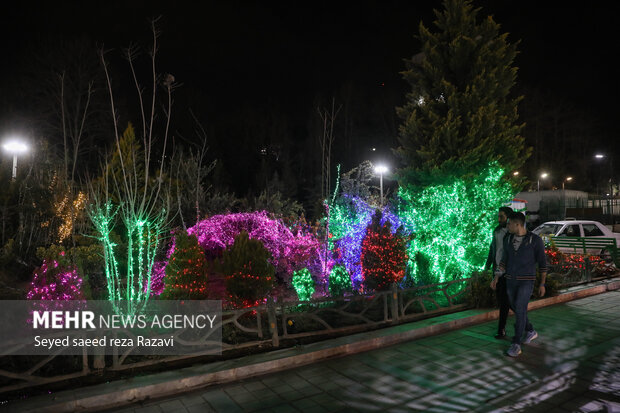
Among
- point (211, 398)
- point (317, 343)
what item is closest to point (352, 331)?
point (317, 343)

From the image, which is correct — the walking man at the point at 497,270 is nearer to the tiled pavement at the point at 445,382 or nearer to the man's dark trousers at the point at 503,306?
the man's dark trousers at the point at 503,306

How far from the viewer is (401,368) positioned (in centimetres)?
489

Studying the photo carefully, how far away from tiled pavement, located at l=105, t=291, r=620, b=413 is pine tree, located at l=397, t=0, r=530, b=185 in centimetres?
529

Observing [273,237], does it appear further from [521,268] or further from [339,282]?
[521,268]

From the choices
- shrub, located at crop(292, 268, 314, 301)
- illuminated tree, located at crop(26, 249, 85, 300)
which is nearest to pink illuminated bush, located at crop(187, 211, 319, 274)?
shrub, located at crop(292, 268, 314, 301)

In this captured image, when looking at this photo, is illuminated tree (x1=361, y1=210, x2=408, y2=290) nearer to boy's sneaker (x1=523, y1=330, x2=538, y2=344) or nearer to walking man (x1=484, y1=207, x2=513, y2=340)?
walking man (x1=484, y1=207, x2=513, y2=340)

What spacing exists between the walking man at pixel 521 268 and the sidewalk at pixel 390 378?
445mm

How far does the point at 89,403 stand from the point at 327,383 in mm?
2579

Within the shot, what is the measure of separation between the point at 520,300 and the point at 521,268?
1.47 ft

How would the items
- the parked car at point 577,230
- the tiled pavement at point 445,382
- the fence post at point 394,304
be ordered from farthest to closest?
the parked car at point 577,230 → the fence post at point 394,304 → the tiled pavement at point 445,382

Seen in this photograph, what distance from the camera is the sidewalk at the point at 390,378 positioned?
3.98m

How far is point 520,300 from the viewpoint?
530cm

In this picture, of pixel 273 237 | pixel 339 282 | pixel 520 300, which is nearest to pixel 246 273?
pixel 339 282

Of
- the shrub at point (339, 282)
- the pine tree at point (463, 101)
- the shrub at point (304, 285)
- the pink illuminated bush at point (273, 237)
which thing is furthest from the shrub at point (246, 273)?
the pine tree at point (463, 101)
